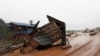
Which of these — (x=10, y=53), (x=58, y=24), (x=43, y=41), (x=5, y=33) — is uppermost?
(x=58, y=24)

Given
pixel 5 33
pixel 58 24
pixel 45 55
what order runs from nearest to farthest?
pixel 45 55
pixel 58 24
pixel 5 33

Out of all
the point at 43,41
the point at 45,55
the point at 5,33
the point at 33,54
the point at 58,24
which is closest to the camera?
the point at 45,55

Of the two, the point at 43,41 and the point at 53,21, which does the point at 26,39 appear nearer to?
the point at 43,41

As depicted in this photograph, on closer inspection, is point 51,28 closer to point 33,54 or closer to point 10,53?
point 33,54

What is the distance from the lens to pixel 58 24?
8.72 m

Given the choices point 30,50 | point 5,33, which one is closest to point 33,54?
point 30,50

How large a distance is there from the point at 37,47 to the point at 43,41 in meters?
0.39

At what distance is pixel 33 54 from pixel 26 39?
1.01 meters

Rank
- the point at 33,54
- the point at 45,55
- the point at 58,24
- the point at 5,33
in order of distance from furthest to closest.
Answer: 1. the point at 5,33
2. the point at 58,24
3. the point at 33,54
4. the point at 45,55

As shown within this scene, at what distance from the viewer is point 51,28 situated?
28.0ft

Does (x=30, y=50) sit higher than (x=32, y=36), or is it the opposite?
(x=32, y=36)

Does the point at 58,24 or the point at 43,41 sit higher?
the point at 58,24

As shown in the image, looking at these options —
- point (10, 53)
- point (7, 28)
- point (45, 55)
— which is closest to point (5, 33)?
point (7, 28)

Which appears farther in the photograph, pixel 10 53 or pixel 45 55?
pixel 10 53
